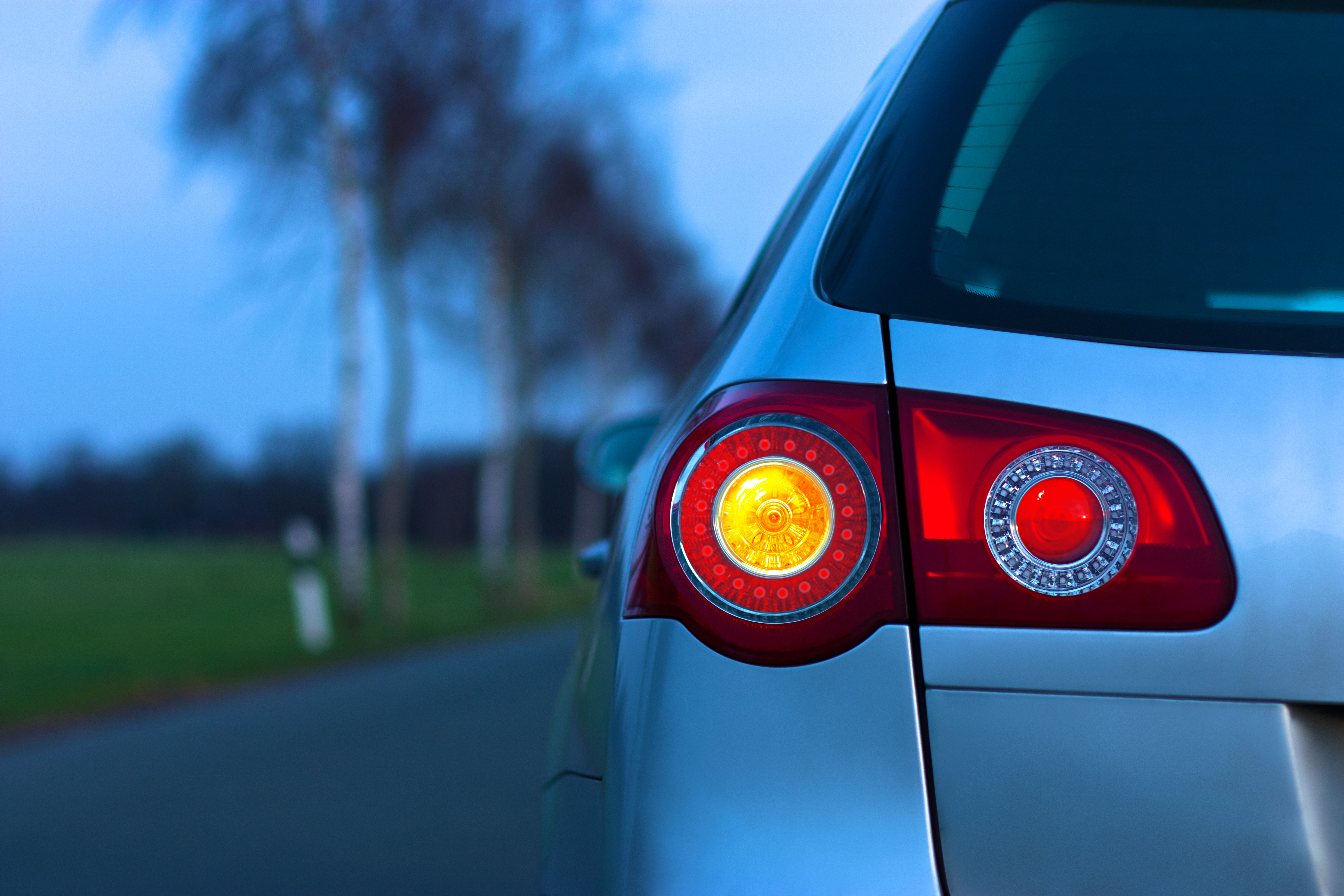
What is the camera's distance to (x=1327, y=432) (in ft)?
4.41

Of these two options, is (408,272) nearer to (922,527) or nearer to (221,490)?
(922,527)

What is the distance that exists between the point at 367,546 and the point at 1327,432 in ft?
274

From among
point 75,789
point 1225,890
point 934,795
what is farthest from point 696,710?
point 75,789

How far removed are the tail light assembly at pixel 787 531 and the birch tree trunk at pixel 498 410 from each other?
74.1 feet

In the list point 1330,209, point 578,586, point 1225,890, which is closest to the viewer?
point 1225,890

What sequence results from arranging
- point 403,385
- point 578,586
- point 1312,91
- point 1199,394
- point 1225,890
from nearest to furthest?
1. point 1225,890
2. point 1199,394
3. point 1312,91
4. point 403,385
5. point 578,586

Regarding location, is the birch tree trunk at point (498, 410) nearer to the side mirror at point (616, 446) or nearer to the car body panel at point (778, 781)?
the side mirror at point (616, 446)

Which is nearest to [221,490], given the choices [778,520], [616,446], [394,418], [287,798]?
[394,418]

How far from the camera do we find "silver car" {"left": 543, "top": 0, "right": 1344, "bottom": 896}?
1.30 meters

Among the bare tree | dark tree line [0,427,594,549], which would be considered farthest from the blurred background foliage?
dark tree line [0,427,594,549]

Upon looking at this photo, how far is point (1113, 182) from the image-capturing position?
1.56 metres

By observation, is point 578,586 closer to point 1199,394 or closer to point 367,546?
point 1199,394

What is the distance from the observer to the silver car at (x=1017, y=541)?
4.26 ft

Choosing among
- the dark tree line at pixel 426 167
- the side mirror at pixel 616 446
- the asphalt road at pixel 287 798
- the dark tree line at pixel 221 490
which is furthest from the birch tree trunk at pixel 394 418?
the dark tree line at pixel 221 490
